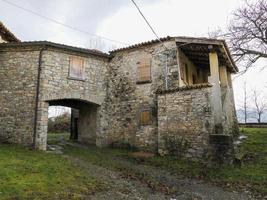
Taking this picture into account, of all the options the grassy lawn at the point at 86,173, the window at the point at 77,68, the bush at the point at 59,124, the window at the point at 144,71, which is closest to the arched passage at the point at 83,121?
the grassy lawn at the point at 86,173

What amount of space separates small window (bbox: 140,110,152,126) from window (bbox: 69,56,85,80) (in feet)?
11.9

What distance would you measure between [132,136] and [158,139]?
1917 millimetres

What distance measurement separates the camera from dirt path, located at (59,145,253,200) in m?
6.03

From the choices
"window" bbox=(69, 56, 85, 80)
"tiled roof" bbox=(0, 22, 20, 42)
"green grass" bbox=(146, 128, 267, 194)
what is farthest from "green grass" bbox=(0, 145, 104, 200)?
"tiled roof" bbox=(0, 22, 20, 42)

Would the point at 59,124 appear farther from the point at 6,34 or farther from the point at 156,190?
the point at 156,190

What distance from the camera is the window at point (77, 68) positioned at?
41.0 ft

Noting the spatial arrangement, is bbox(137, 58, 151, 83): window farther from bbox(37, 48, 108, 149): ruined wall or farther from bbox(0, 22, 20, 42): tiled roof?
bbox(0, 22, 20, 42): tiled roof

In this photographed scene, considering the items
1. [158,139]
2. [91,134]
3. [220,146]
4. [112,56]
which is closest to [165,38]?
[112,56]

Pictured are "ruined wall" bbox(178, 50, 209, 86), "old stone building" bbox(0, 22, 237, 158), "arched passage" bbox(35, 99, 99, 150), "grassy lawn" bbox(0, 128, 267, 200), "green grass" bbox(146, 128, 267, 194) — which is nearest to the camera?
"grassy lawn" bbox(0, 128, 267, 200)

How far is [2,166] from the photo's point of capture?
7.23 metres

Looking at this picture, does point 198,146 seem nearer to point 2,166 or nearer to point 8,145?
point 2,166

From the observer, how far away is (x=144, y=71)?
12.5 m

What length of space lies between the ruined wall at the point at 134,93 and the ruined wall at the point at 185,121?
85 centimetres

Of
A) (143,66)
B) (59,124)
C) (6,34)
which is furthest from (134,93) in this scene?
(59,124)
